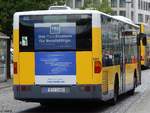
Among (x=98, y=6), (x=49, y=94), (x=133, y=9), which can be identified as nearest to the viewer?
(x=49, y=94)

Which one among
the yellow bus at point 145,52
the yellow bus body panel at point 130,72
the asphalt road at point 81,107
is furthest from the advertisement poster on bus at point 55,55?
the yellow bus at point 145,52

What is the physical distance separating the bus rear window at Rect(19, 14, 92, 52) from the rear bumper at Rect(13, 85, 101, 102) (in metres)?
1.01

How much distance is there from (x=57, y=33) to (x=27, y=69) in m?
1.23

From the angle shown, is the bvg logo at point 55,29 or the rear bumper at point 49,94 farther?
the bvg logo at point 55,29

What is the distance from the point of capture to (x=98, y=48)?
16.1 meters

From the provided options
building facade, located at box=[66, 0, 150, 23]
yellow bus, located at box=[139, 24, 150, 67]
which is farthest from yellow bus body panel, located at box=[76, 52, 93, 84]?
building facade, located at box=[66, 0, 150, 23]

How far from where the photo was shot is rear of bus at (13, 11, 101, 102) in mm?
16062

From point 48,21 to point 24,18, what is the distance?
27.3 inches

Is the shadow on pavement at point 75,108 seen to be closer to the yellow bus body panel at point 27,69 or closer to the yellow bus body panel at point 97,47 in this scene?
the yellow bus body panel at point 27,69

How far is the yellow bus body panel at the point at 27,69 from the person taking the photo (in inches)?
643

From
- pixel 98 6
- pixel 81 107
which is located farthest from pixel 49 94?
pixel 98 6

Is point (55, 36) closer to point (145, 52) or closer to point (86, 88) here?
point (86, 88)

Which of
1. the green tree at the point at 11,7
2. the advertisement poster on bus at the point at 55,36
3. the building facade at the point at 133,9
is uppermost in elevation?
the building facade at the point at 133,9

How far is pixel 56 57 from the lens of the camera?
1623 centimetres
